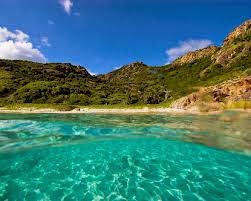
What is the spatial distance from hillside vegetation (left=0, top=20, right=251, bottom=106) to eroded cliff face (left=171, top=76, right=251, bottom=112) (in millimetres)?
16752

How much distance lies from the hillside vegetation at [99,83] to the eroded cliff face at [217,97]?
16752mm

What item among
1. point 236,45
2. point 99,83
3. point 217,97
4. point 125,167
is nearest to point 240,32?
point 236,45

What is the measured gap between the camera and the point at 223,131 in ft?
105

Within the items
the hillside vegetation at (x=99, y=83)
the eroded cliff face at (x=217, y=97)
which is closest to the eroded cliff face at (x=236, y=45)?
the hillside vegetation at (x=99, y=83)

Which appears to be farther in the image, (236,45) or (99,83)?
(236,45)

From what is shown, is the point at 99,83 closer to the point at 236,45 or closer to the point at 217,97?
the point at 217,97

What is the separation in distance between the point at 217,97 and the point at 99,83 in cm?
8778

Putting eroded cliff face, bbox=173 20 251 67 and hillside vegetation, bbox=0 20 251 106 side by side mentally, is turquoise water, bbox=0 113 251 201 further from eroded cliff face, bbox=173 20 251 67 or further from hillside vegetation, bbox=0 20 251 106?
eroded cliff face, bbox=173 20 251 67

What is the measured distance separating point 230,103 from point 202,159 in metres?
49.8

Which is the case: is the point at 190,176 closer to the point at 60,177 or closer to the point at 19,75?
the point at 60,177

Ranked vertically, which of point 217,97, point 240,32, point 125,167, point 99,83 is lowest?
point 125,167

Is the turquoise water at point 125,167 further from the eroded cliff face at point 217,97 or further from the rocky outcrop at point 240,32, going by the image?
the rocky outcrop at point 240,32

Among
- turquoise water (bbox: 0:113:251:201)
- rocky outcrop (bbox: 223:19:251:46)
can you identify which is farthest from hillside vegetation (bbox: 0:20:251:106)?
turquoise water (bbox: 0:113:251:201)

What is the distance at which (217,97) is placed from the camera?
71.6 meters
